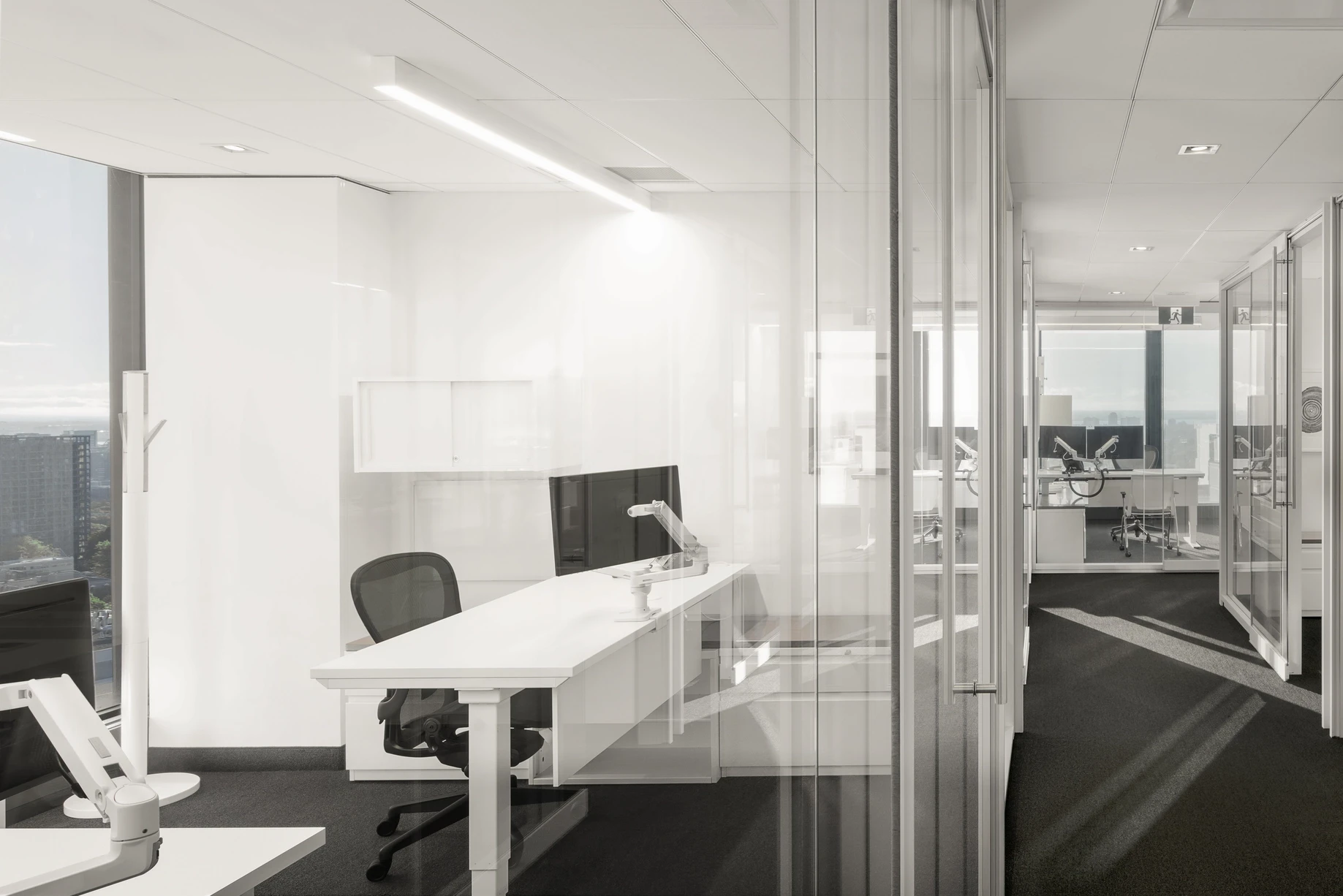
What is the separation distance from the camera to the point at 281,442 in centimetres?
33

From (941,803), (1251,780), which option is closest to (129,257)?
(941,803)

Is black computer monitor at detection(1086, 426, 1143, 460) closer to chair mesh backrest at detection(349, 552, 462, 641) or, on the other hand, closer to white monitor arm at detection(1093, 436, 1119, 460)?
white monitor arm at detection(1093, 436, 1119, 460)

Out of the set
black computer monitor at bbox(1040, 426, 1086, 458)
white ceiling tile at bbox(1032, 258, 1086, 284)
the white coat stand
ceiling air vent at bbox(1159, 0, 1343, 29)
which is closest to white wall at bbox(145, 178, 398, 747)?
the white coat stand

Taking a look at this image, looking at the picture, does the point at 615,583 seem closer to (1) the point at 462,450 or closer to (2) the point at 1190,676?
(1) the point at 462,450

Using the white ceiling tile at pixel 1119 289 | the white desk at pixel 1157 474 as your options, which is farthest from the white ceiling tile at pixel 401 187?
the white desk at pixel 1157 474

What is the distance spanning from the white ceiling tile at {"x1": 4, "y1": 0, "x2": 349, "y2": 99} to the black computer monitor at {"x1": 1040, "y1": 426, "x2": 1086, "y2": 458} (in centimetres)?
943

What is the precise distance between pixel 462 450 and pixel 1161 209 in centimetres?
557

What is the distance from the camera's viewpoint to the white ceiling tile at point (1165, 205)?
458 cm

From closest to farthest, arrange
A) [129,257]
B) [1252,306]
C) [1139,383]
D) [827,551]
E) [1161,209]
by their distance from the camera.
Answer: [129,257] → [827,551] → [1161,209] → [1252,306] → [1139,383]

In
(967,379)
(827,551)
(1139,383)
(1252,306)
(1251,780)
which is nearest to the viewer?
(827,551)

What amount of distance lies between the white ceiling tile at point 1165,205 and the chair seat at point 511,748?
4.90 meters

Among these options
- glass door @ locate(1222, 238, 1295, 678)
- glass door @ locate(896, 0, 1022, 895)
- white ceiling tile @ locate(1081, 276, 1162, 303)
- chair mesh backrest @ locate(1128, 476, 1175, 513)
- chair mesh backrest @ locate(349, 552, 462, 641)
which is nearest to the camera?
chair mesh backrest @ locate(349, 552, 462, 641)

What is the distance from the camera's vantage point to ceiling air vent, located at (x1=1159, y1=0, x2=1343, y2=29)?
2.52m

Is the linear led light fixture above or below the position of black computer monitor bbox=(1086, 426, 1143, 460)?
above
